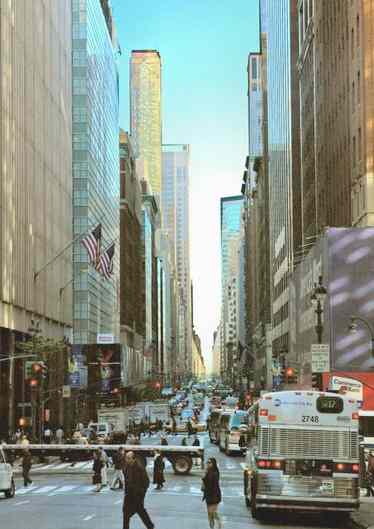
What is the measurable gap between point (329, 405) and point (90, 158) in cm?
10635

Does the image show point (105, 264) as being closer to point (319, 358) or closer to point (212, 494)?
point (319, 358)

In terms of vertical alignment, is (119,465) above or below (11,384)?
below

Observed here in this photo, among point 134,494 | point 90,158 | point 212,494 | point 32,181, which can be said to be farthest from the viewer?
point 90,158

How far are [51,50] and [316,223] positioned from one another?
30246mm

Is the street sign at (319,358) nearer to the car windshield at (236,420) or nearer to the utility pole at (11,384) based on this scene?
the car windshield at (236,420)

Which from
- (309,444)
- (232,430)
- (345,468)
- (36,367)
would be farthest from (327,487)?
(232,430)

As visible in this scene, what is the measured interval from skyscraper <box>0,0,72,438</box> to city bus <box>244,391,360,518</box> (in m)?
44.4

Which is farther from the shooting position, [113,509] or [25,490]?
[25,490]

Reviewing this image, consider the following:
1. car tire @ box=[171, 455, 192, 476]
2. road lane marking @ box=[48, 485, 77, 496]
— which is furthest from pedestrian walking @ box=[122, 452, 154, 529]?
car tire @ box=[171, 455, 192, 476]

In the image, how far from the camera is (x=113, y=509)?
28.8 meters

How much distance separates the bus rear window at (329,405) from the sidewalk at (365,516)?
2.94 meters

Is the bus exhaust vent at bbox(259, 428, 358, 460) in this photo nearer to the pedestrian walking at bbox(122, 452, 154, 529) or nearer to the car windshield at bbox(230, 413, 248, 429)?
the pedestrian walking at bbox(122, 452, 154, 529)

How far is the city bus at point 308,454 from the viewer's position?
24859mm

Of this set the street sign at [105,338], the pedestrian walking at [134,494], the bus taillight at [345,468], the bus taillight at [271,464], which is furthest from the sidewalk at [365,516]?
the street sign at [105,338]
